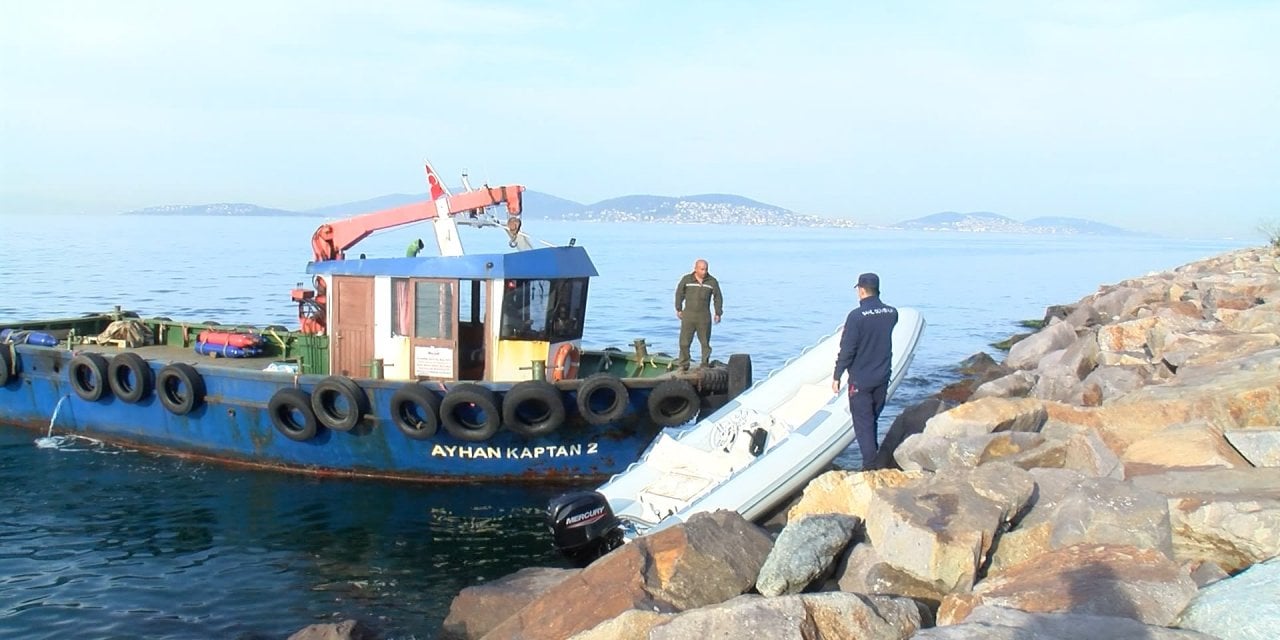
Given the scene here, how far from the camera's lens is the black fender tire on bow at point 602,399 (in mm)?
9750

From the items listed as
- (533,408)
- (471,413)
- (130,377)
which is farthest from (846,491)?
(130,377)

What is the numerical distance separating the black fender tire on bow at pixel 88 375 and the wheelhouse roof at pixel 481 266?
2886mm

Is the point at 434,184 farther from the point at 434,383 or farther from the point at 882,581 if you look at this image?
the point at 882,581

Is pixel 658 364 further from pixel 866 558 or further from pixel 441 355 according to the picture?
pixel 866 558

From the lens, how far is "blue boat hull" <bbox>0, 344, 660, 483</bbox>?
1004 centimetres

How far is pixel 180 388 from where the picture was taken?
10.9 metres

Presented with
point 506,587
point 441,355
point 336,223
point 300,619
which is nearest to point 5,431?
point 336,223

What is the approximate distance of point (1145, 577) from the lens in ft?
14.2

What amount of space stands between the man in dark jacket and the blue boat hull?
3.00 metres

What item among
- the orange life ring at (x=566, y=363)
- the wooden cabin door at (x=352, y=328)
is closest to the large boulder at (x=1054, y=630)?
the orange life ring at (x=566, y=363)

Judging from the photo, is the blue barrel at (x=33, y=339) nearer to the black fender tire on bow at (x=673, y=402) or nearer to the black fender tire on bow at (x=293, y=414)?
the black fender tire on bow at (x=293, y=414)

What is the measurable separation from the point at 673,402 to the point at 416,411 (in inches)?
94.5

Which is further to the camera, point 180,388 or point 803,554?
point 180,388

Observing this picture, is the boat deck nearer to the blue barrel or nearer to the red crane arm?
the blue barrel
